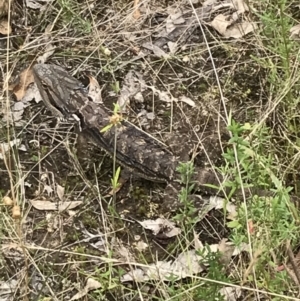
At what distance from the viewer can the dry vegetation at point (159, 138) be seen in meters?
3.60

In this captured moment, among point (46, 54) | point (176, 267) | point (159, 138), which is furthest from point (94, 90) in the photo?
point (176, 267)

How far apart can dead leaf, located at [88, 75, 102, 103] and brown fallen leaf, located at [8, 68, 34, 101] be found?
0.42 meters

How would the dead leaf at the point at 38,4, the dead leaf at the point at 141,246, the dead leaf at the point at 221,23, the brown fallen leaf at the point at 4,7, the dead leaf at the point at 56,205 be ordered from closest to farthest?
the dead leaf at the point at 141,246, the dead leaf at the point at 56,205, the dead leaf at the point at 221,23, the brown fallen leaf at the point at 4,7, the dead leaf at the point at 38,4

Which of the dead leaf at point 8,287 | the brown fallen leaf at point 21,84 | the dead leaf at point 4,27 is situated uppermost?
the dead leaf at point 4,27

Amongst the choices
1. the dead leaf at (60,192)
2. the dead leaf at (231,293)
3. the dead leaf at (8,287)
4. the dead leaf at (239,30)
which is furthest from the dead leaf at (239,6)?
the dead leaf at (8,287)

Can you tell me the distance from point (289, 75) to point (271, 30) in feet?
1.22

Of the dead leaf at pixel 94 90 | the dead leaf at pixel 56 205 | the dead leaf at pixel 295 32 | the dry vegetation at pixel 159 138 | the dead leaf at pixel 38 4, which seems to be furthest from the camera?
the dead leaf at pixel 38 4

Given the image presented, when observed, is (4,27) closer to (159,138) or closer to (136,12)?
(136,12)

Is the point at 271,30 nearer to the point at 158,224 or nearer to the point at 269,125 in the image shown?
the point at 269,125

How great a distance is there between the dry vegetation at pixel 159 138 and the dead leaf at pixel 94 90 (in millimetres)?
44

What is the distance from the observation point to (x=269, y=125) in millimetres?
4516

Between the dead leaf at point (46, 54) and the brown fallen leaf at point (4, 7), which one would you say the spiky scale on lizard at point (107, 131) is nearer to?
the dead leaf at point (46, 54)

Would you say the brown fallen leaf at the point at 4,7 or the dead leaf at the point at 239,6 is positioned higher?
the dead leaf at the point at 239,6

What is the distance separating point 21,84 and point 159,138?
3.44 ft
